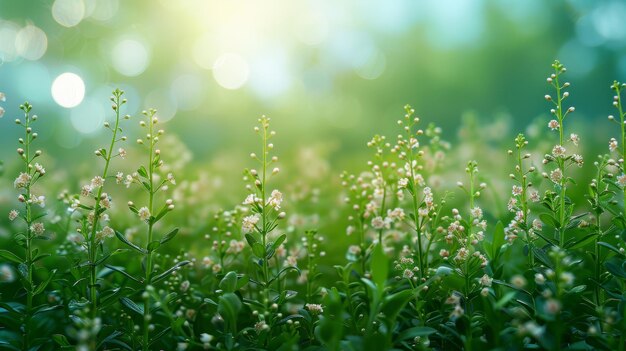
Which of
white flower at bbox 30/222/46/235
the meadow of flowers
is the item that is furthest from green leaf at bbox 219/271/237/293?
white flower at bbox 30/222/46/235

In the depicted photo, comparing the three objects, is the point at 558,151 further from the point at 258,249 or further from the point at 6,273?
the point at 6,273

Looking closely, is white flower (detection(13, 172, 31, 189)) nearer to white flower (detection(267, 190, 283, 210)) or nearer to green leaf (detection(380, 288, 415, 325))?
white flower (detection(267, 190, 283, 210))

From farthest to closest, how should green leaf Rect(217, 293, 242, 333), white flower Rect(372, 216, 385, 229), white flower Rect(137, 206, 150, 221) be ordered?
white flower Rect(372, 216, 385, 229) < white flower Rect(137, 206, 150, 221) < green leaf Rect(217, 293, 242, 333)

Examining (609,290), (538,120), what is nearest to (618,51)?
(538,120)

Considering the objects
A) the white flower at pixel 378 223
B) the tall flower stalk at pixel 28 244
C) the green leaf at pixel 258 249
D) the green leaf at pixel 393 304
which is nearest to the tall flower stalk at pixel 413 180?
the white flower at pixel 378 223

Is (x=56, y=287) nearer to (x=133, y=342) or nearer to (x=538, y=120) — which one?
(x=133, y=342)

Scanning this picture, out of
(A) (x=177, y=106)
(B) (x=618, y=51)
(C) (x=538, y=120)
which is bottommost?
(C) (x=538, y=120)

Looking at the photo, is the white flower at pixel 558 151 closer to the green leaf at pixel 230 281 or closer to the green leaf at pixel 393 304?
the green leaf at pixel 393 304

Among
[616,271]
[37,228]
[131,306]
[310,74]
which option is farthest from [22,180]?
[310,74]
